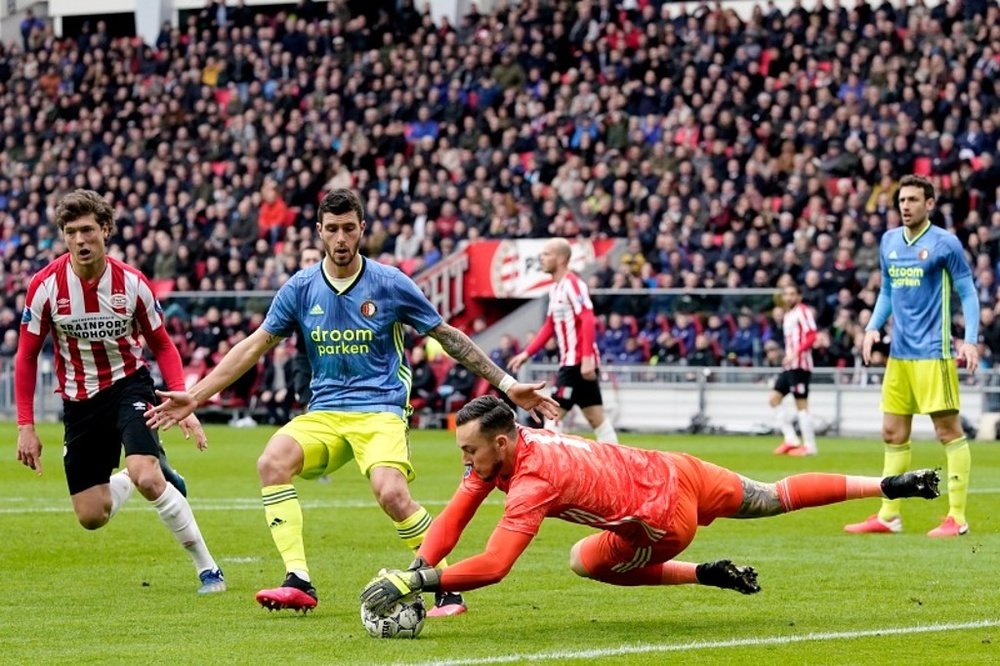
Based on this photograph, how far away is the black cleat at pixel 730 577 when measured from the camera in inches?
341

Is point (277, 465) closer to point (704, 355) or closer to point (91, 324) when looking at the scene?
point (91, 324)

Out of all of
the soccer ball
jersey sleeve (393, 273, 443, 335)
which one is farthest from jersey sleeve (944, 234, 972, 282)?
the soccer ball

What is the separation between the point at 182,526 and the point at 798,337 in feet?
52.4

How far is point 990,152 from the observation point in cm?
2931

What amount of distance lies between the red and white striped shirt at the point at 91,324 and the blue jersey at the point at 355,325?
1.00m

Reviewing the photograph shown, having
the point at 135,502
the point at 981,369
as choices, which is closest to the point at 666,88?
the point at 981,369

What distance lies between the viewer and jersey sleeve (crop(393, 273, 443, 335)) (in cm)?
916

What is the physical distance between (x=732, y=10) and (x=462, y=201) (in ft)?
21.7

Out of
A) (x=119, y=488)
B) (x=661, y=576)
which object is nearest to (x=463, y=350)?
(x=661, y=576)

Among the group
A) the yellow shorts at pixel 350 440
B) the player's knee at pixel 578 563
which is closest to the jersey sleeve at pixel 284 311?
the yellow shorts at pixel 350 440

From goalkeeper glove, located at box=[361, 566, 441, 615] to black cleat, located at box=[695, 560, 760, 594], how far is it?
165cm

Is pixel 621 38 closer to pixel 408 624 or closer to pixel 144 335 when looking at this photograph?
pixel 144 335

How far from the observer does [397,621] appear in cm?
785

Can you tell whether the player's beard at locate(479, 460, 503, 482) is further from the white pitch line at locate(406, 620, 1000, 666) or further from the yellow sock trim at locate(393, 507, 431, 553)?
the yellow sock trim at locate(393, 507, 431, 553)
